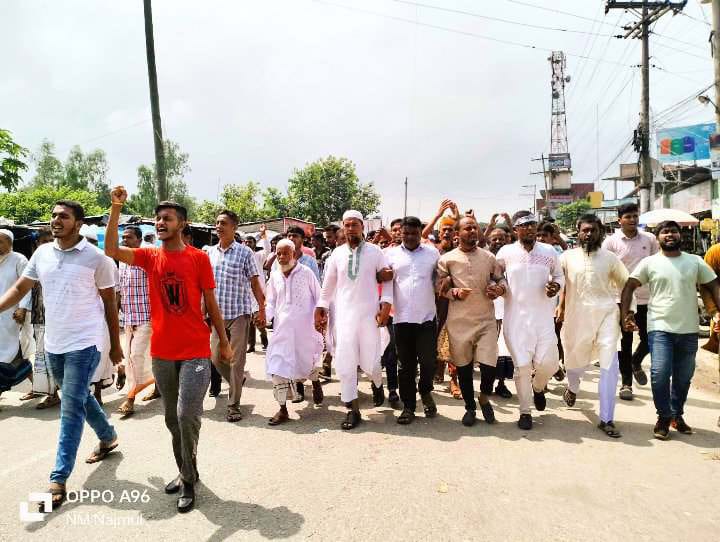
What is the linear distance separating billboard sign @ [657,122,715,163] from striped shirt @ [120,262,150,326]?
32.3m

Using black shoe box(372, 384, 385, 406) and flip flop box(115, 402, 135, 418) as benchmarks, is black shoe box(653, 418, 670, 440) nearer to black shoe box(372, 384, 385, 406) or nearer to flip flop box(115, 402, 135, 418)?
black shoe box(372, 384, 385, 406)

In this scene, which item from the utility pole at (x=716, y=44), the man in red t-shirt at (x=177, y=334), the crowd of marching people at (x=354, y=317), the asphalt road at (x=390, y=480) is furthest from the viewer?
the utility pole at (x=716, y=44)

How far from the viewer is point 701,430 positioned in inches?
175

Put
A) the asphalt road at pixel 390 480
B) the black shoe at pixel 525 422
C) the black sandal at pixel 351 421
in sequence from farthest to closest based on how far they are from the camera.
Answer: the black sandal at pixel 351 421 → the black shoe at pixel 525 422 → the asphalt road at pixel 390 480

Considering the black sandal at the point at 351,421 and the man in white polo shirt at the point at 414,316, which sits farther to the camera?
the man in white polo shirt at the point at 414,316

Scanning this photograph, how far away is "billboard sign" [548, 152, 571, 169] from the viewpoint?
230ft

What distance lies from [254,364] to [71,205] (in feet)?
15.2

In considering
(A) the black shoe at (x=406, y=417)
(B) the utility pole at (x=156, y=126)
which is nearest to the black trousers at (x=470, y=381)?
(A) the black shoe at (x=406, y=417)

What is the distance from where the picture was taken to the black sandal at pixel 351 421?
15.1ft

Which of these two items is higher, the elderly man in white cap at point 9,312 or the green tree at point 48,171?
the green tree at point 48,171

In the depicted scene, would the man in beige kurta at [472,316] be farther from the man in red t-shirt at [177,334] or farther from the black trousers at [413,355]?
the man in red t-shirt at [177,334]

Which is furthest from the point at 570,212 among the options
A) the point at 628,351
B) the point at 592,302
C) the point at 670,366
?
the point at 670,366

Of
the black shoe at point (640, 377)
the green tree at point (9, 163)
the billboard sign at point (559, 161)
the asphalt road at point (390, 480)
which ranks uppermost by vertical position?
the billboard sign at point (559, 161)

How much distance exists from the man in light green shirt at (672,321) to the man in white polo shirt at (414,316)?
1845 millimetres
